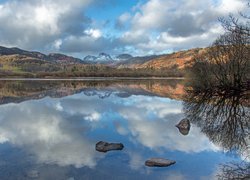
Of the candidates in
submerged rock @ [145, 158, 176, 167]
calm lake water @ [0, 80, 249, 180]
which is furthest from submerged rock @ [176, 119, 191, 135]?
submerged rock @ [145, 158, 176, 167]

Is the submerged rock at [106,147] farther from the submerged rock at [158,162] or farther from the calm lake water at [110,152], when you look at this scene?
the submerged rock at [158,162]

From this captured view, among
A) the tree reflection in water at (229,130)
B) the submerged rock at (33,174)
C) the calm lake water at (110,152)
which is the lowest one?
the calm lake water at (110,152)

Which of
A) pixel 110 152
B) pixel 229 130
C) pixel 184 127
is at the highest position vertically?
pixel 229 130

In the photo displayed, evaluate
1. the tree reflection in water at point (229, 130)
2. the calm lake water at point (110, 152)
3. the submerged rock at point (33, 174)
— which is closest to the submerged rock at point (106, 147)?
the calm lake water at point (110, 152)

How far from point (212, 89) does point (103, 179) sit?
42.6m

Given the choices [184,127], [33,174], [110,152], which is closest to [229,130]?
[184,127]

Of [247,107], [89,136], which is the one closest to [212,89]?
[247,107]

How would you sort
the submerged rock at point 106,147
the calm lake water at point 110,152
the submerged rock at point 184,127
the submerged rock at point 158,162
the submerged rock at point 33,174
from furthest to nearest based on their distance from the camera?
the submerged rock at point 184,127 < the submerged rock at point 106,147 < the submerged rock at point 158,162 < the calm lake water at point 110,152 < the submerged rock at point 33,174

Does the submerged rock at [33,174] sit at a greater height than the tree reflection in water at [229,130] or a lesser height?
lesser

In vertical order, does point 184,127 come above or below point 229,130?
below

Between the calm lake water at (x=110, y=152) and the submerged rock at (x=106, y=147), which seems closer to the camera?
the calm lake water at (x=110, y=152)

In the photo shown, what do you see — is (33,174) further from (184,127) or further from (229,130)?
(184,127)

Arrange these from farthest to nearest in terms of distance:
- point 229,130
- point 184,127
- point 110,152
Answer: point 184,127
point 229,130
point 110,152

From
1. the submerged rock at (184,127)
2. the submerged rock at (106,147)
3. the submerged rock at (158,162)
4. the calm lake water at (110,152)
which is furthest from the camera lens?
the submerged rock at (184,127)
